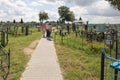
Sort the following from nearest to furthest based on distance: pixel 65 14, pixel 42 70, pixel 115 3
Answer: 1. pixel 42 70
2. pixel 115 3
3. pixel 65 14

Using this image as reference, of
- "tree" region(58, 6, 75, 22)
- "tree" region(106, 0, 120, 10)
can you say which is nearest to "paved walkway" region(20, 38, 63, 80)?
"tree" region(106, 0, 120, 10)

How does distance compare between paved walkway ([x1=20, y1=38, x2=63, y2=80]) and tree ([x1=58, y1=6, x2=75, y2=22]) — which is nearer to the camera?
paved walkway ([x1=20, y1=38, x2=63, y2=80])

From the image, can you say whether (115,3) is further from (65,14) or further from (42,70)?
(65,14)

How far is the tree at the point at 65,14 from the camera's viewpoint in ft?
262

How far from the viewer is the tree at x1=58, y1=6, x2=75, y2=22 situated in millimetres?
79750

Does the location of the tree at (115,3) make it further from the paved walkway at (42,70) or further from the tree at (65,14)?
the tree at (65,14)

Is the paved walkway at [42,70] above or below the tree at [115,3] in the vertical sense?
below

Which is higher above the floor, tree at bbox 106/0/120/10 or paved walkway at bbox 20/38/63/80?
tree at bbox 106/0/120/10

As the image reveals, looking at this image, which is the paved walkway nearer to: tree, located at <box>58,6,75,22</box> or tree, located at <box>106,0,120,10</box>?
tree, located at <box>106,0,120,10</box>

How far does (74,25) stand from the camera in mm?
47375

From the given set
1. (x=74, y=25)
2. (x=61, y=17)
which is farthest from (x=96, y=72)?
(x=61, y=17)

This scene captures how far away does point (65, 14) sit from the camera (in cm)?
8075

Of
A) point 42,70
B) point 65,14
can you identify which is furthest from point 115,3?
point 65,14

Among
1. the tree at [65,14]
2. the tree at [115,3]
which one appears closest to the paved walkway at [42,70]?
the tree at [115,3]
